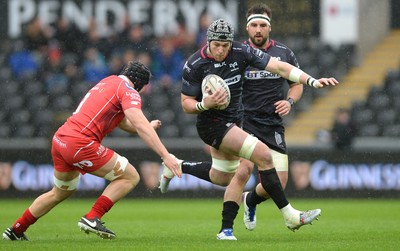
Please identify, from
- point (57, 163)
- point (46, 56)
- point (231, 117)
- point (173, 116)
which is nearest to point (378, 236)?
point (231, 117)

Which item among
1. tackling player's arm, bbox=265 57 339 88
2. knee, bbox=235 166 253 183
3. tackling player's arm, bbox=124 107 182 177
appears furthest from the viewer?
knee, bbox=235 166 253 183

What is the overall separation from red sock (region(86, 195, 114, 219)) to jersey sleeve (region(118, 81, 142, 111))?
1.01m

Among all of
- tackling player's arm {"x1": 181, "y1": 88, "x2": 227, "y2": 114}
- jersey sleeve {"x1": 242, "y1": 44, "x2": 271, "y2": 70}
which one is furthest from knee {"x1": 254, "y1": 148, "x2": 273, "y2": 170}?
jersey sleeve {"x1": 242, "y1": 44, "x2": 271, "y2": 70}

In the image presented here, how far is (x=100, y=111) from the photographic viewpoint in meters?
10.6

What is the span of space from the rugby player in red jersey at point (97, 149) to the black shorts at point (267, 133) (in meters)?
1.68

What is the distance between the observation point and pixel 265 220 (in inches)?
588

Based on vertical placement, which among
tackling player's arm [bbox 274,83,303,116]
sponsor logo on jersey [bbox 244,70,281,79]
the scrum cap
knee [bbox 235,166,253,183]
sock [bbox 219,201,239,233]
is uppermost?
the scrum cap

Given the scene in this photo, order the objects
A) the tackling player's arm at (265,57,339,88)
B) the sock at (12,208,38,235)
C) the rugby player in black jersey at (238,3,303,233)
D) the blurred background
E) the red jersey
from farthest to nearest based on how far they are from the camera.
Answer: the blurred background, the rugby player in black jersey at (238,3,303,233), the sock at (12,208,38,235), the tackling player's arm at (265,57,339,88), the red jersey

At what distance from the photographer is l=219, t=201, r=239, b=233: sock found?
10.9m

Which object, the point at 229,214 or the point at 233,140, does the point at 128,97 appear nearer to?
the point at 233,140

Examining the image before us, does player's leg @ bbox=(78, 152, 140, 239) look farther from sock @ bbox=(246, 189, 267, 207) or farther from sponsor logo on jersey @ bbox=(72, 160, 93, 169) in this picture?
sock @ bbox=(246, 189, 267, 207)

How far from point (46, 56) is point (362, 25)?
8.14 metres

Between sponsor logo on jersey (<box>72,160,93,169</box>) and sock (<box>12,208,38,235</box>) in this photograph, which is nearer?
sponsor logo on jersey (<box>72,160,93,169</box>)

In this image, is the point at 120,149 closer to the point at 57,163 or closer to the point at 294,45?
the point at 294,45
